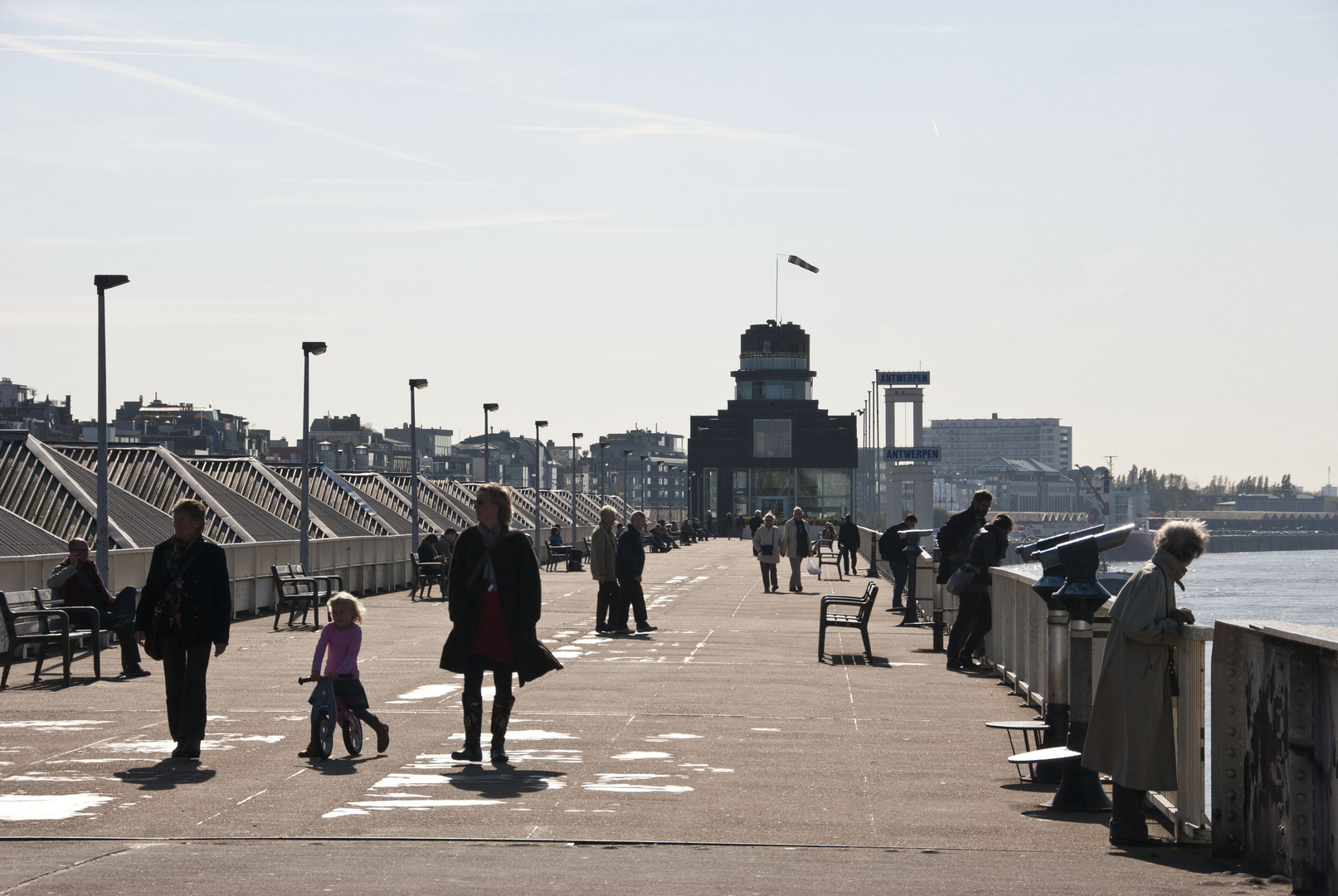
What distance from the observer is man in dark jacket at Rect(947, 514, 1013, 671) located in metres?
15.5

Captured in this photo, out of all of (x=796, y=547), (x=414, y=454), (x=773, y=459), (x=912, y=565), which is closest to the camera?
(x=912, y=565)

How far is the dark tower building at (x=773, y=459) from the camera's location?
12950cm

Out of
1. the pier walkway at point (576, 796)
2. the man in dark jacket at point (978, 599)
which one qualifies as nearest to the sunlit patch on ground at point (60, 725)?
the pier walkway at point (576, 796)

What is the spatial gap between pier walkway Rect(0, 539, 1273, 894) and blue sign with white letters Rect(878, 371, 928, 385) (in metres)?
64.7

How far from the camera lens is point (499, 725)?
32.3 ft

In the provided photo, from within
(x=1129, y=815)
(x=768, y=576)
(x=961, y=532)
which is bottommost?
(x=768, y=576)

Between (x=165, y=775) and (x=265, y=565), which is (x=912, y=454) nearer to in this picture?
(x=265, y=565)

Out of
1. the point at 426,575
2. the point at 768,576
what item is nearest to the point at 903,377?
the point at 768,576

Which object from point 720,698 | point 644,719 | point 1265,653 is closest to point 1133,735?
point 1265,653

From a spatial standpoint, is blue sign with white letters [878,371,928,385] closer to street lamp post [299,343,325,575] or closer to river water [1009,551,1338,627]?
river water [1009,551,1338,627]

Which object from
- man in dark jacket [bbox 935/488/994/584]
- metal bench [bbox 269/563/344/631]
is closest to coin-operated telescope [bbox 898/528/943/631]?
man in dark jacket [bbox 935/488/994/584]

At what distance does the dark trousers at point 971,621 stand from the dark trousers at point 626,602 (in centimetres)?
609

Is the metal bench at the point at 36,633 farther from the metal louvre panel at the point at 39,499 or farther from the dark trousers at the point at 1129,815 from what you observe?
the dark trousers at the point at 1129,815

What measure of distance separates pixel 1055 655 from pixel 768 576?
79.7 feet
